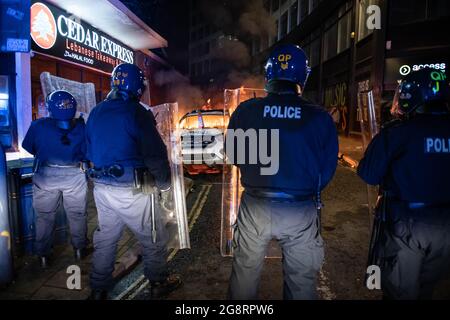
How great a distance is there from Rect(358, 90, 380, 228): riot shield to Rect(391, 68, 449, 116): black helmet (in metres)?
1.07

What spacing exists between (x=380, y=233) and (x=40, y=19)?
287 inches

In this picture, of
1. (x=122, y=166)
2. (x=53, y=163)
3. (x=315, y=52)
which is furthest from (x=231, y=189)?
(x=315, y=52)

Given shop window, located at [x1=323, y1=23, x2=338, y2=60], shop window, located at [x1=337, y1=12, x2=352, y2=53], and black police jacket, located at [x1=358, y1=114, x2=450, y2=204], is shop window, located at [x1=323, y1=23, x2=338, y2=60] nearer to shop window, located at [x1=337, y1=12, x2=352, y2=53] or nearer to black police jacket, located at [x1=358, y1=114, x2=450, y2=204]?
shop window, located at [x1=337, y1=12, x2=352, y2=53]

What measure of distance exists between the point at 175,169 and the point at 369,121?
88.6 inches

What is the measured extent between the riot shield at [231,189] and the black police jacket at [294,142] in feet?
4.49

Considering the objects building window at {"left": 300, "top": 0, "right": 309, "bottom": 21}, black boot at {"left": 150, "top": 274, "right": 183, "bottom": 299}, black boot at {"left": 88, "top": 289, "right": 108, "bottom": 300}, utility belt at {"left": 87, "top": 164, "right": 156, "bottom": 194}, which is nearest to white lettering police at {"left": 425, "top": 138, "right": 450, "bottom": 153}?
utility belt at {"left": 87, "top": 164, "right": 156, "bottom": 194}

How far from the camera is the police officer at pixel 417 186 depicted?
6.56ft

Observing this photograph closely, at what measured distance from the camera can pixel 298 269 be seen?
2107 mm

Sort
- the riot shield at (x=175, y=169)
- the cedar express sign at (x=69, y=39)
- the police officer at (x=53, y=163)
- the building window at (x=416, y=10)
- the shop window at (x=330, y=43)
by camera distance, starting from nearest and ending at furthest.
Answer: the police officer at (x=53, y=163)
the riot shield at (x=175, y=169)
the cedar express sign at (x=69, y=39)
the building window at (x=416, y=10)
the shop window at (x=330, y=43)

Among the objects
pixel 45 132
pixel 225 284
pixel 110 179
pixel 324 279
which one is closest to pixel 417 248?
pixel 324 279

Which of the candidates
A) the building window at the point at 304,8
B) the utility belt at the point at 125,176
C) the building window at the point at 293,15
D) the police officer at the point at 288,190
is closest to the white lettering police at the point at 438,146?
the police officer at the point at 288,190

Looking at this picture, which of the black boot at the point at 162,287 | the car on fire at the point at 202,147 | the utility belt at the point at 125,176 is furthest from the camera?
the car on fire at the point at 202,147

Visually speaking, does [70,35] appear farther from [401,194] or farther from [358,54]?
[358,54]

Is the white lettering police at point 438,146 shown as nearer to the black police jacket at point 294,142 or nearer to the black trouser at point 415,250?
the black trouser at point 415,250
